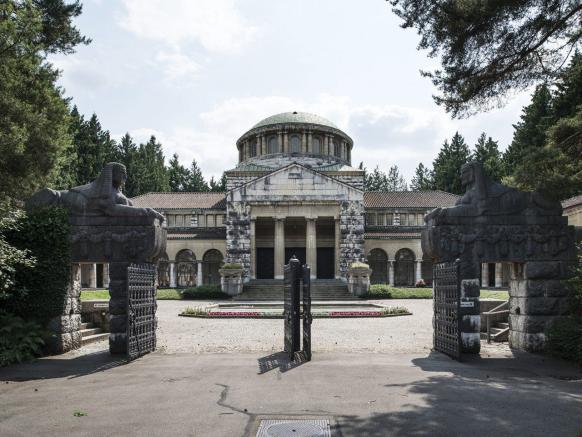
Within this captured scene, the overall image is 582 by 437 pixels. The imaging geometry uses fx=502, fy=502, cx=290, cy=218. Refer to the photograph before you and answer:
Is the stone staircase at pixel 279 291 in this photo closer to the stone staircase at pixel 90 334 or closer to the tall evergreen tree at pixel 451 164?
the stone staircase at pixel 90 334

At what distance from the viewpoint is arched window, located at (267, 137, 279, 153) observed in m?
53.8

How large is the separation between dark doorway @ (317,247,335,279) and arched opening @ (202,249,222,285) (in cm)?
976

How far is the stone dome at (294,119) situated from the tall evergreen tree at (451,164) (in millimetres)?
20735

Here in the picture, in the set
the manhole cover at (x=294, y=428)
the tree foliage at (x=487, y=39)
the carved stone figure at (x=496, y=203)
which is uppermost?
the tree foliage at (x=487, y=39)

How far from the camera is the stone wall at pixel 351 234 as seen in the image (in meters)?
43.9

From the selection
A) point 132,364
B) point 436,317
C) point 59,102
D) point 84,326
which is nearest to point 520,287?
point 436,317

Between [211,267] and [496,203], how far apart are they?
40022mm

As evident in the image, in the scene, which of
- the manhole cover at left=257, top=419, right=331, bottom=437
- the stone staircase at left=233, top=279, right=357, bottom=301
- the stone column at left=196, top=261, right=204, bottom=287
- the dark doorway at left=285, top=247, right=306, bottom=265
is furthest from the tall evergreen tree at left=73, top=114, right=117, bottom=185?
the manhole cover at left=257, top=419, right=331, bottom=437

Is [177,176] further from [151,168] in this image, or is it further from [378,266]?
[378,266]

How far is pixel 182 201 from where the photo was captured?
53469 mm

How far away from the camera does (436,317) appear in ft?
41.0

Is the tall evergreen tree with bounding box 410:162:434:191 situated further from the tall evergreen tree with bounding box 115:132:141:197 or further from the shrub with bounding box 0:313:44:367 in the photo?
the shrub with bounding box 0:313:44:367

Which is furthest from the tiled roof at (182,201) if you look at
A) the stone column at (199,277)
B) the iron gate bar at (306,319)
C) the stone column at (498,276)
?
the iron gate bar at (306,319)

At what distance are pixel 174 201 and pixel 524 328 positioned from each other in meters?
45.2
